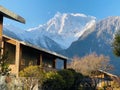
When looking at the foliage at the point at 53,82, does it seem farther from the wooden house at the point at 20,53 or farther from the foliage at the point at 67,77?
the wooden house at the point at 20,53

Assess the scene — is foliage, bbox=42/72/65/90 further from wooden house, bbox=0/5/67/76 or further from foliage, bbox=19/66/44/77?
wooden house, bbox=0/5/67/76

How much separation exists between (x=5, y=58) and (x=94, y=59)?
9691 centimetres

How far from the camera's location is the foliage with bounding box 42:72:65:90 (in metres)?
31.1

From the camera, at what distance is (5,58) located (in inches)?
607

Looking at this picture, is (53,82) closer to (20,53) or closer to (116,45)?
(20,53)

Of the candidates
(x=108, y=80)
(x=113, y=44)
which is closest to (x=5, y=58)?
(x=113, y=44)

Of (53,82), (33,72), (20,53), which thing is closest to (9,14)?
(33,72)

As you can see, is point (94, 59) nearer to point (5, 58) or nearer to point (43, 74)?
point (43, 74)

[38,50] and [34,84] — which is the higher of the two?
[38,50]

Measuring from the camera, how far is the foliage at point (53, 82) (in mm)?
31112

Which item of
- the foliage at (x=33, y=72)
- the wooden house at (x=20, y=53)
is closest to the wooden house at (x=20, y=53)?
the wooden house at (x=20, y=53)

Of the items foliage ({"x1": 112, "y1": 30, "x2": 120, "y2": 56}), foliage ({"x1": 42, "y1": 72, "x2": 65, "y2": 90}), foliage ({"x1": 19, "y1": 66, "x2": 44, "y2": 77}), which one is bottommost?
foliage ({"x1": 42, "y1": 72, "x2": 65, "y2": 90})

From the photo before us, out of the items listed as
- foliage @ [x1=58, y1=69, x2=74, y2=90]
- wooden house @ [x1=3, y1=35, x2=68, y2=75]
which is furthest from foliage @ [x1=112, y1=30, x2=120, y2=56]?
wooden house @ [x1=3, y1=35, x2=68, y2=75]

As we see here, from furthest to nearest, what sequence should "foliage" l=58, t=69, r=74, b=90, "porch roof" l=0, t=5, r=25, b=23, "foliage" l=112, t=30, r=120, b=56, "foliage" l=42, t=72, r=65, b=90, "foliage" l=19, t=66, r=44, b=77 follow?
"foliage" l=58, t=69, r=74, b=90, "foliage" l=42, t=72, r=65, b=90, "foliage" l=19, t=66, r=44, b=77, "foliage" l=112, t=30, r=120, b=56, "porch roof" l=0, t=5, r=25, b=23
